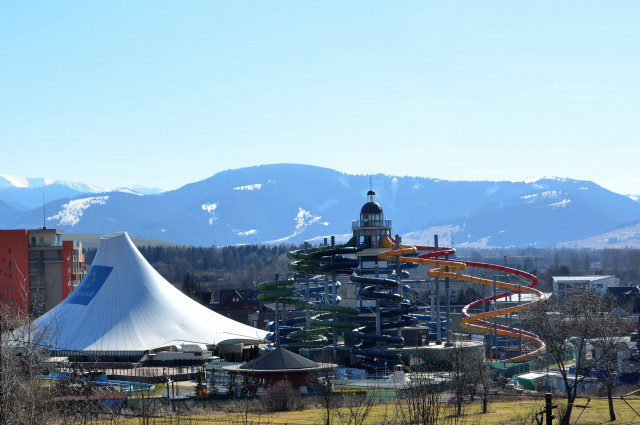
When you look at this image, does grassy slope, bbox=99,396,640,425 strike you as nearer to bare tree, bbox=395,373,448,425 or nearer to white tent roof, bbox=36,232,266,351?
bare tree, bbox=395,373,448,425

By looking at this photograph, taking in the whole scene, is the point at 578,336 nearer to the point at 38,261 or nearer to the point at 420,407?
the point at 420,407

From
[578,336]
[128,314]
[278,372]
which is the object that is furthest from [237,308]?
[278,372]

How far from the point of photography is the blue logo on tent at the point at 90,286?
70.7 m

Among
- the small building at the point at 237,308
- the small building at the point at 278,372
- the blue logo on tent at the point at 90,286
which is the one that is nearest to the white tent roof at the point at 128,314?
the blue logo on tent at the point at 90,286

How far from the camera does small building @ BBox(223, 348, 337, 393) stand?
4662 cm

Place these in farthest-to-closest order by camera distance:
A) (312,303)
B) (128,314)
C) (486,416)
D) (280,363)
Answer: (128,314) → (312,303) → (280,363) → (486,416)

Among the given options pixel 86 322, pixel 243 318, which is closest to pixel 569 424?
pixel 86 322

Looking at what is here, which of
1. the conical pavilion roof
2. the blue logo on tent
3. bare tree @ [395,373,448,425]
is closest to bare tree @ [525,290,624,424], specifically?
bare tree @ [395,373,448,425]

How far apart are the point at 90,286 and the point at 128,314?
4141 millimetres

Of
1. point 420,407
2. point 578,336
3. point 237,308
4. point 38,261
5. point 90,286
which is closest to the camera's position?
point 420,407

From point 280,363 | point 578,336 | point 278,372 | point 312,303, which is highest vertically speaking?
point 312,303

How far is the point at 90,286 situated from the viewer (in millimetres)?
71500

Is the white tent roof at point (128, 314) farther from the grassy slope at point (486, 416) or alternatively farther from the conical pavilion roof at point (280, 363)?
the grassy slope at point (486, 416)

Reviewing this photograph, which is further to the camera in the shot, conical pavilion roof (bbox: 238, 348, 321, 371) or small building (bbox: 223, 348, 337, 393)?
conical pavilion roof (bbox: 238, 348, 321, 371)
